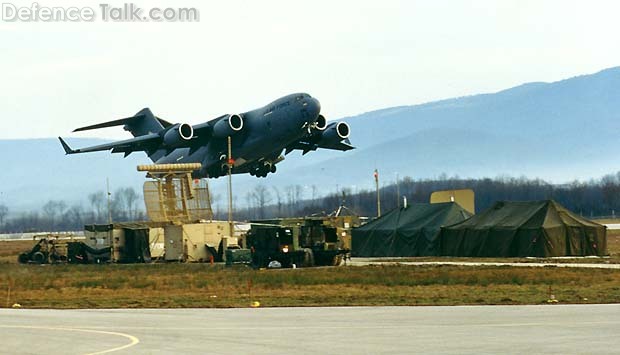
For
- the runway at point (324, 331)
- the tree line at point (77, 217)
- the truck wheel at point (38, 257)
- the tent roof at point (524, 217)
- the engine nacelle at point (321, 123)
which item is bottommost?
the runway at point (324, 331)

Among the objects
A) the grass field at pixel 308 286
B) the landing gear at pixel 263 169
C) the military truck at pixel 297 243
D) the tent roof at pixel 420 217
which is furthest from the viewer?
the landing gear at pixel 263 169

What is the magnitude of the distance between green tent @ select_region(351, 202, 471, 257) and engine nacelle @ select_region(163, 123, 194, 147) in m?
13.5

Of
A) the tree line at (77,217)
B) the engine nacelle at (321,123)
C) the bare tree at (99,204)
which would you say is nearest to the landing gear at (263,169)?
the engine nacelle at (321,123)

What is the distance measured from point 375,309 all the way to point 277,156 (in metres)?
47.3

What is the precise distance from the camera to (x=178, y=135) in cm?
6988

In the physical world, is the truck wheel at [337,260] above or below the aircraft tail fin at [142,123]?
below

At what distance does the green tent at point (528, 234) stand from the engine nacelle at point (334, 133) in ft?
57.6

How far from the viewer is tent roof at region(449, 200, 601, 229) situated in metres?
53.6

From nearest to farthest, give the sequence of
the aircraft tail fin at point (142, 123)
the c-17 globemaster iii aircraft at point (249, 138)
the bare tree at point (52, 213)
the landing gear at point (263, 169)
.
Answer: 1. the c-17 globemaster iii aircraft at point (249, 138)
2. the landing gear at point (263, 169)
3. the aircraft tail fin at point (142, 123)
4. the bare tree at point (52, 213)

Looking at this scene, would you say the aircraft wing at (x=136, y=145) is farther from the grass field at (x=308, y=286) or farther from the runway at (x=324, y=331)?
the runway at (x=324, y=331)

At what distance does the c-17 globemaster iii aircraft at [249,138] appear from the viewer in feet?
215

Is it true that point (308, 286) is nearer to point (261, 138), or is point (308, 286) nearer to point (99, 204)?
point (261, 138)

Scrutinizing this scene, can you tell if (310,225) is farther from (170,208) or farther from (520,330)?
(520,330)

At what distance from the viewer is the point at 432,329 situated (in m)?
20.7
